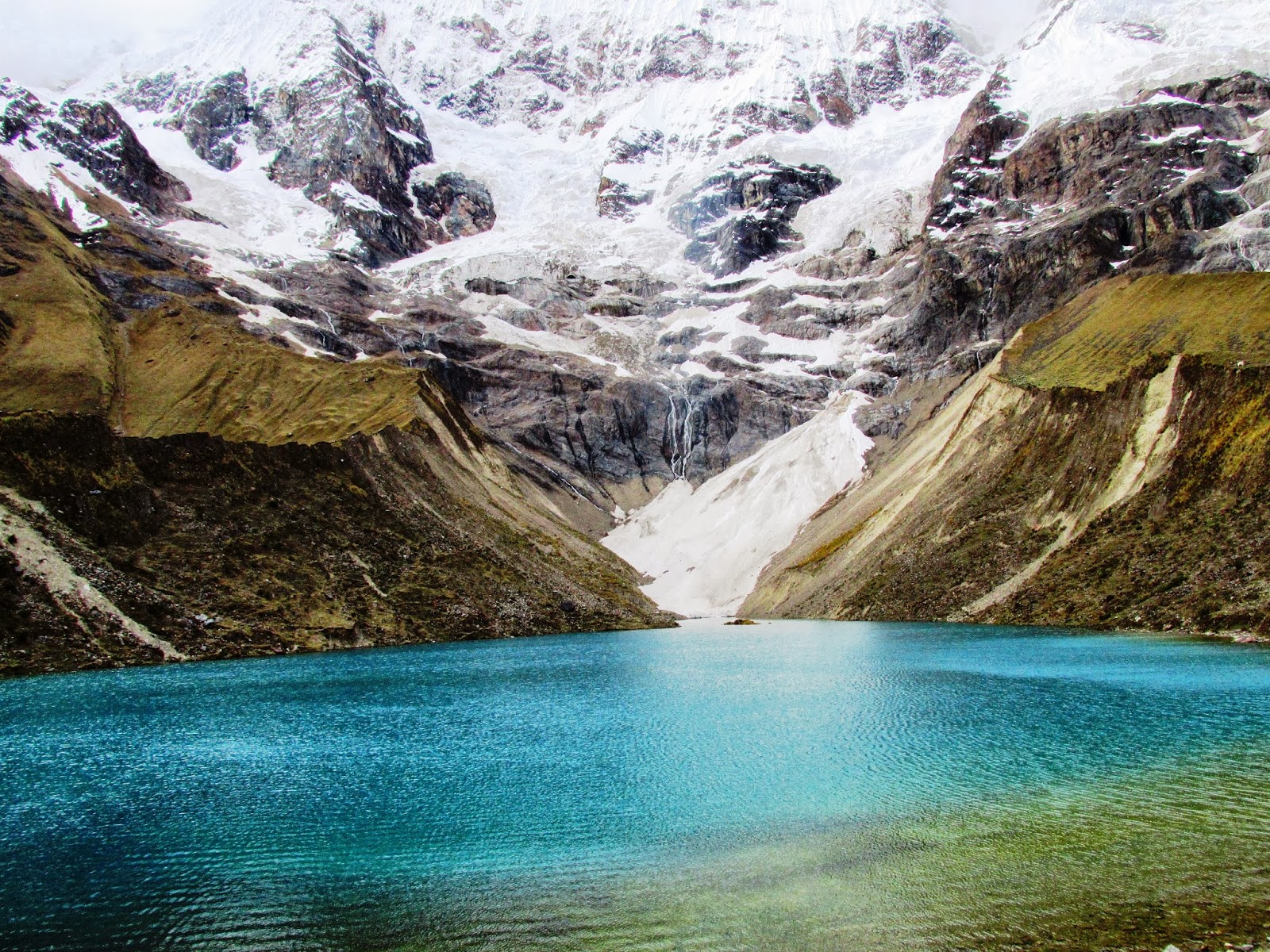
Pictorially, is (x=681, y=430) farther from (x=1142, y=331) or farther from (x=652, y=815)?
(x=652, y=815)

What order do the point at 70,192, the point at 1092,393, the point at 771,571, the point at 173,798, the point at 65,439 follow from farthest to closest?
the point at 70,192
the point at 771,571
the point at 1092,393
the point at 65,439
the point at 173,798

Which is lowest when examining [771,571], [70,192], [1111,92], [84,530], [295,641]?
[771,571]

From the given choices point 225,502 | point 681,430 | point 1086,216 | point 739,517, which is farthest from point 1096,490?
point 681,430

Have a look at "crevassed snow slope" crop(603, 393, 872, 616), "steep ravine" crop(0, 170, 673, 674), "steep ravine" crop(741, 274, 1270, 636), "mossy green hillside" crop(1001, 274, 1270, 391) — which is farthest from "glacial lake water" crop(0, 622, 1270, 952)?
"crevassed snow slope" crop(603, 393, 872, 616)

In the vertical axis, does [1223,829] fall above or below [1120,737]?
above

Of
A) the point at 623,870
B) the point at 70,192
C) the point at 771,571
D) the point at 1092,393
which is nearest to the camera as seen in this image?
the point at 623,870

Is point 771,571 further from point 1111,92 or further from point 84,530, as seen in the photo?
point 1111,92

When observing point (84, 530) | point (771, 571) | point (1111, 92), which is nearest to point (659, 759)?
point (84, 530)
